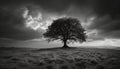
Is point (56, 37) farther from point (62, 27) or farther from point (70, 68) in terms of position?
point (70, 68)

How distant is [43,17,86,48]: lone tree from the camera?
3472 centimetres

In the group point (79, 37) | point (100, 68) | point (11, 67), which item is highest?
point (79, 37)

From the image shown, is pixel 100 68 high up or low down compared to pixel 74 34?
down

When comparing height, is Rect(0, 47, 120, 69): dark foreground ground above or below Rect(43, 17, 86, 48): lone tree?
below

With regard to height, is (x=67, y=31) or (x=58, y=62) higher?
(x=67, y=31)

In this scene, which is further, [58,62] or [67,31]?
[67,31]

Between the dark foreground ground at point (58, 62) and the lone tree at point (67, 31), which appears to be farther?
the lone tree at point (67, 31)

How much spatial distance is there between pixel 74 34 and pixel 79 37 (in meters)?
2.78

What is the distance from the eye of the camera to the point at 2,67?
8.78 m

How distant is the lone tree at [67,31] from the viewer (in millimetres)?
34722

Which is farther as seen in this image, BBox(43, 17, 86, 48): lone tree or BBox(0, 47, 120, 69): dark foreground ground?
BBox(43, 17, 86, 48): lone tree

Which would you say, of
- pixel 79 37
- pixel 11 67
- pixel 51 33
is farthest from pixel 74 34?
pixel 11 67

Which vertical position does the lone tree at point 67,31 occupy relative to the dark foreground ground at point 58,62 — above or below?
above

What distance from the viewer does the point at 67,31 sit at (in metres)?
35.3
